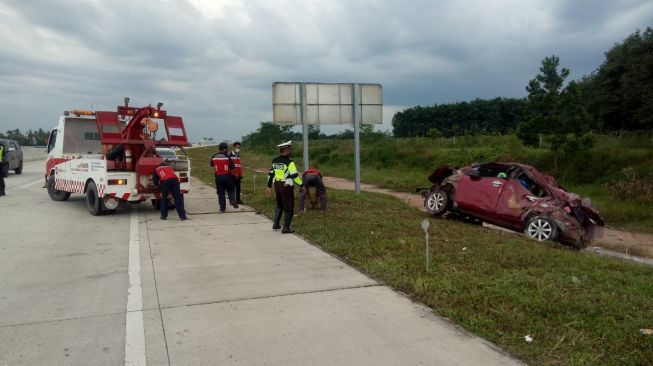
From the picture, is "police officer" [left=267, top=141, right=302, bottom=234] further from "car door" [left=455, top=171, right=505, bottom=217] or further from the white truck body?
"car door" [left=455, top=171, right=505, bottom=217]

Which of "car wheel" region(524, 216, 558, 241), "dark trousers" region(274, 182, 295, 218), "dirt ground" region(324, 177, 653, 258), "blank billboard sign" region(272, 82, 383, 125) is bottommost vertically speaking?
"dirt ground" region(324, 177, 653, 258)

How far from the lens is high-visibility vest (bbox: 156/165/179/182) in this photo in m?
11.0

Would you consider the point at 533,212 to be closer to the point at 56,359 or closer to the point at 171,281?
the point at 171,281

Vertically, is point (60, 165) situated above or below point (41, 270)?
above

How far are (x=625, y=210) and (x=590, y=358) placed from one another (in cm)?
1289

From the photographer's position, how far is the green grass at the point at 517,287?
411cm

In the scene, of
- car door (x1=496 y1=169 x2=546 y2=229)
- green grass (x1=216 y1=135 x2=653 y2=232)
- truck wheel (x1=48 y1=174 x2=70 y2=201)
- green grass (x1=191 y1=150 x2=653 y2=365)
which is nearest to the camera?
green grass (x1=191 y1=150 x2=653 y2=365)

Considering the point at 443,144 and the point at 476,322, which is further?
the point at 443,144

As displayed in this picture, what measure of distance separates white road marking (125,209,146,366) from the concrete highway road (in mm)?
13

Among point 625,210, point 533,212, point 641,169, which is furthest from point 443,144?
point 533,212

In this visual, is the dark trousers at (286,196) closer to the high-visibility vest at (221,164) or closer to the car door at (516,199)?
the high-visibility vest at (221,164)

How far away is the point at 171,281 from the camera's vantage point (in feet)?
19.9

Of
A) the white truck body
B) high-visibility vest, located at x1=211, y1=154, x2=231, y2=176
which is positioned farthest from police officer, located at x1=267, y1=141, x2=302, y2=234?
the white truck body

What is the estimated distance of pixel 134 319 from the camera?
4.80m
